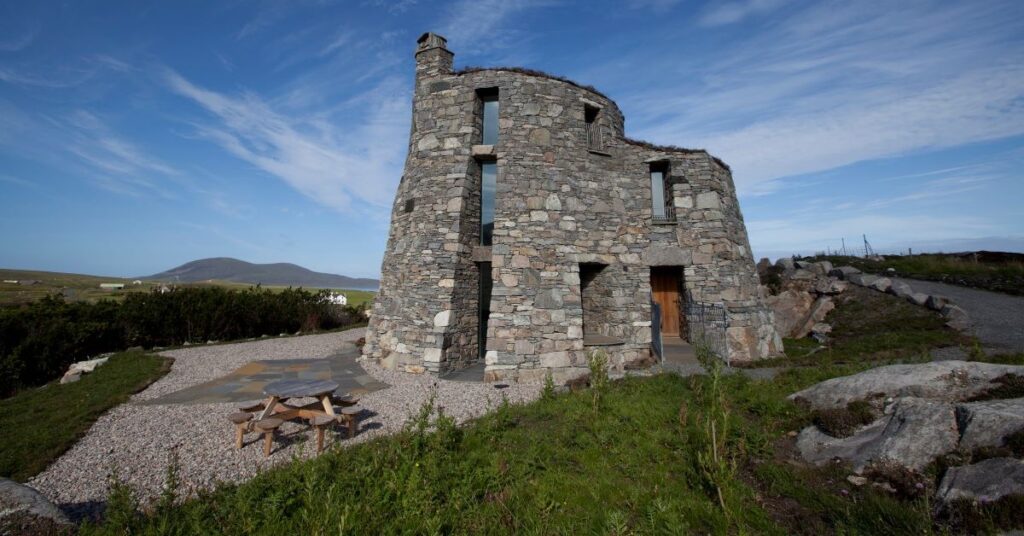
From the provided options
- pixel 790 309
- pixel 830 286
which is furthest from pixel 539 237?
pixel 830 286

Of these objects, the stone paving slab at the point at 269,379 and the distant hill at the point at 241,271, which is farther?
the distant hill at the point at 241,271

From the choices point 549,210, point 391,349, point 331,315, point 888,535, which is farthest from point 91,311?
point 888,535

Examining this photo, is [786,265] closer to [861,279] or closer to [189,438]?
[861,279]

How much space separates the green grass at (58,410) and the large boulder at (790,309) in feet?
60.0

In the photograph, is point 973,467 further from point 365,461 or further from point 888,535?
point 365,461

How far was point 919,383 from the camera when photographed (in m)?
5.16

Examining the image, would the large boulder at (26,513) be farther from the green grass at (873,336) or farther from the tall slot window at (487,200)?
the green grass at (873,336)

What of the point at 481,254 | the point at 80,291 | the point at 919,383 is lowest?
the point at 919,383

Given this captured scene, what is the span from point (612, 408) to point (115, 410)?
30.5 ft

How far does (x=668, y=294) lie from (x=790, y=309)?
609cm

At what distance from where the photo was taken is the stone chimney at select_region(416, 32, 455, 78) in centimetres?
1162

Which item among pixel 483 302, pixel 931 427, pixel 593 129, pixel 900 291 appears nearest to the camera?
pixel 931 427

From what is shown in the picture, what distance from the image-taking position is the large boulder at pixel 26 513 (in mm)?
3068

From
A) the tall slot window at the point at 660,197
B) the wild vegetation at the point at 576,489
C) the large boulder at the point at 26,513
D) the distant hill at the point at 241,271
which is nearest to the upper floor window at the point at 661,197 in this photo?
the tall slot window at the point at 660,197
